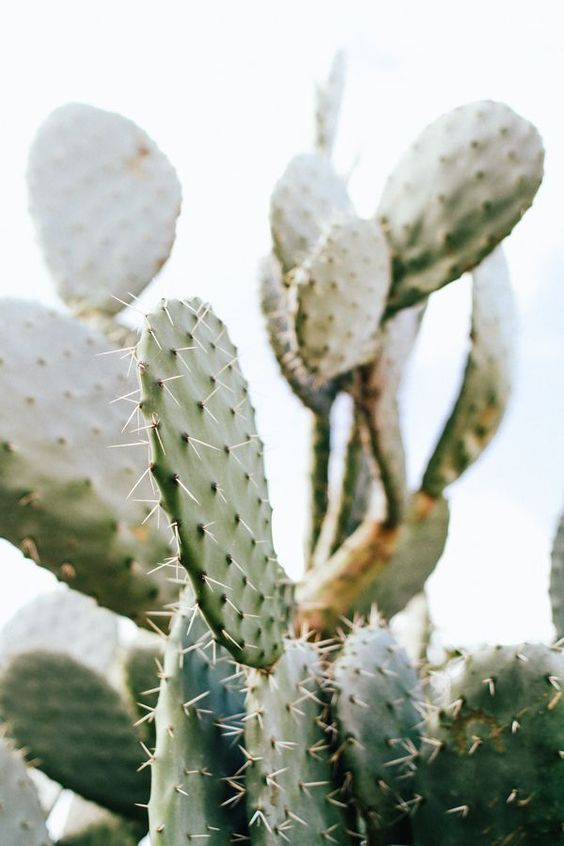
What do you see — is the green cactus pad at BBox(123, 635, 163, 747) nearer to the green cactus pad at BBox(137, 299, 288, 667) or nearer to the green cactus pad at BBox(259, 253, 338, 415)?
the green cactus pad at BBox(259, 253, 338, 415)

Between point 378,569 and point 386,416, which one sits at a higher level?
point 386,416

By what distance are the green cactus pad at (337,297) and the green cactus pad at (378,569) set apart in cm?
51

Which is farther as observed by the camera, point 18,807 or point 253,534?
point 18,807

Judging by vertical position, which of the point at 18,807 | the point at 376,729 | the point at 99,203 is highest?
the point at 99,203

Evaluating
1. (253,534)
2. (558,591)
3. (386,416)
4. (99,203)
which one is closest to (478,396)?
(386,416)

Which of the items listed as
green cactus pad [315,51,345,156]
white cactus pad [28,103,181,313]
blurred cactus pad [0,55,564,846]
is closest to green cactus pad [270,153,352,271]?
blurred cactus pad [0,55,564,846]

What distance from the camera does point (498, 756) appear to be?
101 centimetres

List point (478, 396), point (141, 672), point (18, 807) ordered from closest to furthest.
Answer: point (18, 807), point (141, 672), point (478, 396)

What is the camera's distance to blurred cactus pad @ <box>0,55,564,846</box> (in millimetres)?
959

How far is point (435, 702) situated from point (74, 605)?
148cm

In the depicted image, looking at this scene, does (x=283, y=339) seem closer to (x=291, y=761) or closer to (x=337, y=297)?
(x=337, y=297)

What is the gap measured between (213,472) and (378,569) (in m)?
1.29

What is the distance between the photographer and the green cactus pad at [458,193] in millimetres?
1820

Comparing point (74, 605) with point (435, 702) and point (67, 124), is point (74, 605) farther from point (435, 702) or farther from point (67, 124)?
point (435, 702)
